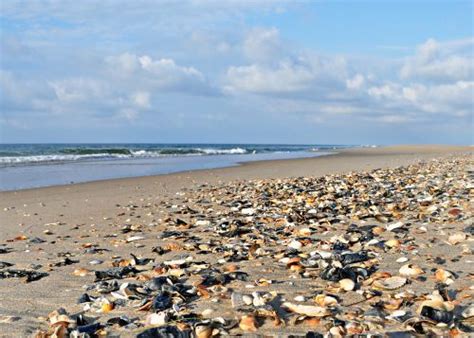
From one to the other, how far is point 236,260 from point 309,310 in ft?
6.18

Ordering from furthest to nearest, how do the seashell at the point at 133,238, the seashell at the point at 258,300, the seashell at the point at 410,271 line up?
1. the seashell at the point at 133,238
2. the seashell at the point at 410,271
3. the seashell at the point at 258,300

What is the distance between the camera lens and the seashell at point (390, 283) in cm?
428

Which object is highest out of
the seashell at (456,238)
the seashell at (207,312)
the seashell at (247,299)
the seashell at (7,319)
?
the seashell at (456,238)

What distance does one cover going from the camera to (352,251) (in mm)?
5750

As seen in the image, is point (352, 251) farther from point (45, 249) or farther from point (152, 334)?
point (45, 249)

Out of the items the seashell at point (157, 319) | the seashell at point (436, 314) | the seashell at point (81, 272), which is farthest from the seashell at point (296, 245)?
the seashell at point (157, 319)

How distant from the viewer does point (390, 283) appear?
14.3ft

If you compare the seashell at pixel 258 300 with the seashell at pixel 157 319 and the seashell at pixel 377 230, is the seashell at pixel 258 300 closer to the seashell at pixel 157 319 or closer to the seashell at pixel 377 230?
the seashell at pixel 157 319

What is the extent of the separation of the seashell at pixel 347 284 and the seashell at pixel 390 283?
192 mm

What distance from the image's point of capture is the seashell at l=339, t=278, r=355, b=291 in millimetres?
4289

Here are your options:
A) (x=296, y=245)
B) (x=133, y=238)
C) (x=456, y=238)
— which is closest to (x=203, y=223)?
(x=133, y=238)

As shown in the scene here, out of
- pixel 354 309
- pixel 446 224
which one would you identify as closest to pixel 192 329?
pixel 354 309

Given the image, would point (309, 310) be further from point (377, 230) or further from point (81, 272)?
point (377, 230)

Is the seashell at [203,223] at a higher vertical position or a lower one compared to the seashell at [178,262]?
lower
